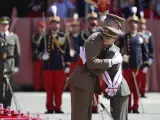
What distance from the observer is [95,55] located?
7.47 m

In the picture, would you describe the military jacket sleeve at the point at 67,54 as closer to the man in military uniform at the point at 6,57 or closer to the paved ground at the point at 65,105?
the paved ground at the point at 65,105

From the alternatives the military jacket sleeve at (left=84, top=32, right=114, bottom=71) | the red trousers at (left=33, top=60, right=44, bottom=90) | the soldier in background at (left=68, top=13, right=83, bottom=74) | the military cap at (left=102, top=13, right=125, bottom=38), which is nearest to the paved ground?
the red trousers at (left=33, top=60, right=44, bottom=90)

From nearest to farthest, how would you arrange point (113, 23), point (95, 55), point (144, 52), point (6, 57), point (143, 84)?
point (95, 55), point (113, 23), point (6, 57), point (144, 52), point (143, 84)

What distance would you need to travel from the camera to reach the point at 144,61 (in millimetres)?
12688

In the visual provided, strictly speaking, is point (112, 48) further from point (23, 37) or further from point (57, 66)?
point (23, 37)

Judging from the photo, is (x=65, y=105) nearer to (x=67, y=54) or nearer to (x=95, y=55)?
(x=67, y=54)

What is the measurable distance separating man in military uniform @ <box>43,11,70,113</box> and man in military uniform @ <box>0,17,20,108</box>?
1.00 m

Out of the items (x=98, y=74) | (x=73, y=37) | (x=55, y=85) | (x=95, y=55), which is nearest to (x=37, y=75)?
(x=73, y=37)

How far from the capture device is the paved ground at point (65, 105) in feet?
36.1

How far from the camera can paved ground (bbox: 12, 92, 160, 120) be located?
11.0m

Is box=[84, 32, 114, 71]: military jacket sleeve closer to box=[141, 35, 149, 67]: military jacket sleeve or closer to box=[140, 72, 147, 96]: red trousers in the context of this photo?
box=[141, 35, 149, 67]: military jacket sleeve

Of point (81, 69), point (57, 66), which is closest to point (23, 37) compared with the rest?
point (57, 66)

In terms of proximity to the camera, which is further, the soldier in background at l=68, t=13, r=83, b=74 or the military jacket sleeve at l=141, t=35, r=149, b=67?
the soldier in background at l=68, t=13, r=83, b=74

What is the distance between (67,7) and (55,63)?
4608 millimetres
